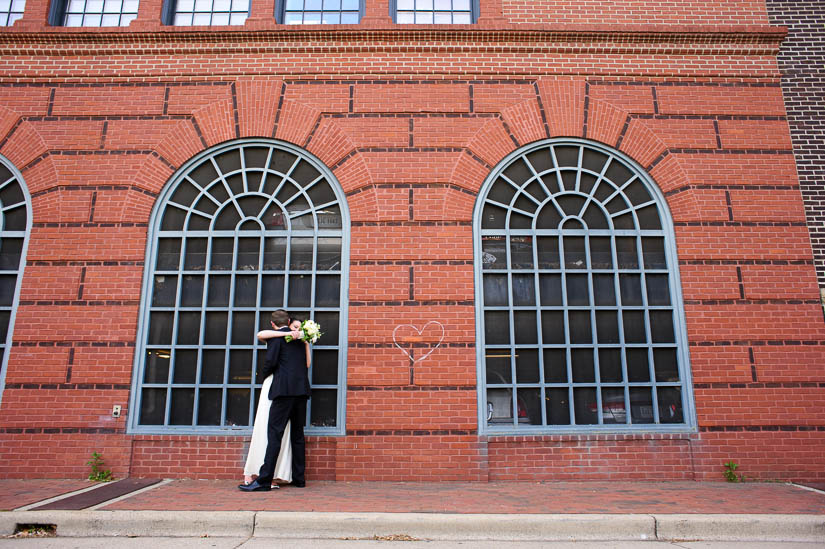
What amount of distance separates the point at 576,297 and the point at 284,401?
392cm

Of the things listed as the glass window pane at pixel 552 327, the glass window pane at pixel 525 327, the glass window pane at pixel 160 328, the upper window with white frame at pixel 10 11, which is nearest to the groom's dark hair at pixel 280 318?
the glass window pane at pixel 160 328

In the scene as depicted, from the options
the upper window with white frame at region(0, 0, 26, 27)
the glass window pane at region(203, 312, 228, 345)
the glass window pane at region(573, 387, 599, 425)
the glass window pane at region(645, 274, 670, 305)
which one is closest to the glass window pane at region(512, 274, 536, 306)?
the glass window pane at region(573, 387, 599, 425)

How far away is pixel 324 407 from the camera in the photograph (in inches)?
246

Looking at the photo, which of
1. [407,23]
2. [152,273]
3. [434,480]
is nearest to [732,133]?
[407,23]

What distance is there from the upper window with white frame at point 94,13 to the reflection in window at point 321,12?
2.40 metres

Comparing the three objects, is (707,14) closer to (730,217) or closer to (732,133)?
(732,133)

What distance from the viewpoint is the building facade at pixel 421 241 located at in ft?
20.1

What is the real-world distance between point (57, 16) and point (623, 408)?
10.1 m

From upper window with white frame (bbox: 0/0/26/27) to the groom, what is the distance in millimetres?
6715

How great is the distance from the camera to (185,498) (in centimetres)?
506

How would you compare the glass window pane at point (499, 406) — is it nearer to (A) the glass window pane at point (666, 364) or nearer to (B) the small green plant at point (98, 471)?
(A) the glass window pane at point (666, 364)

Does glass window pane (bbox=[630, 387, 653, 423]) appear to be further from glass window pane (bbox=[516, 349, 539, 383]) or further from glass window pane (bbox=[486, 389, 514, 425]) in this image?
glass window pane (bbox=[486, 389, 514, 425])

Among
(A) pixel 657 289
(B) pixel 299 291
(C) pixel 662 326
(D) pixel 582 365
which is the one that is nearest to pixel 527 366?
(D) pixel 582 365

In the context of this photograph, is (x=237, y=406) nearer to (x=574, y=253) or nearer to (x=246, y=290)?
(x=246, y=290)
